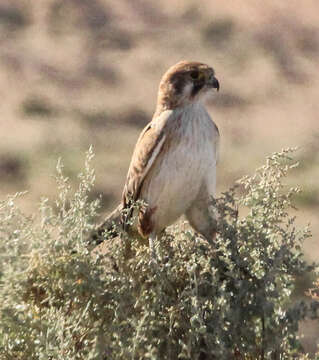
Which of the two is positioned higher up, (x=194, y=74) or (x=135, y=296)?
(x=194, y=74)

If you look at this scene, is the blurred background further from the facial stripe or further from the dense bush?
the dense bush

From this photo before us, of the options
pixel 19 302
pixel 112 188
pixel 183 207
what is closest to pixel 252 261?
pixel 19 302

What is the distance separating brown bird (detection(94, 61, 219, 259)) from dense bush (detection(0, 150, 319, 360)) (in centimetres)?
108

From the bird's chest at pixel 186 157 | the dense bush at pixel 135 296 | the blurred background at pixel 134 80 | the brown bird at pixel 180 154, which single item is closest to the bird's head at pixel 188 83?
the brown bird at pixel 180 154

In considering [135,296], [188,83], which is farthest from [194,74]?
[135,296]

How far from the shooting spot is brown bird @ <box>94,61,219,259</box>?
4.11 m

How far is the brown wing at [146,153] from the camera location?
4.18 m

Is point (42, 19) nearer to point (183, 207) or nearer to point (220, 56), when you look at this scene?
point (220, 56)

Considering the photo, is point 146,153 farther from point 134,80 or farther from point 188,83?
point 134,80

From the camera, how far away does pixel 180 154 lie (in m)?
4.12

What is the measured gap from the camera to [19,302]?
2.81 metres

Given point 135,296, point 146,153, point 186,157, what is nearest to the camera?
A: point 135,296

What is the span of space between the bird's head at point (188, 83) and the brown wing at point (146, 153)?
0.29ft

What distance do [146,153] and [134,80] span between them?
13283 millimetres
